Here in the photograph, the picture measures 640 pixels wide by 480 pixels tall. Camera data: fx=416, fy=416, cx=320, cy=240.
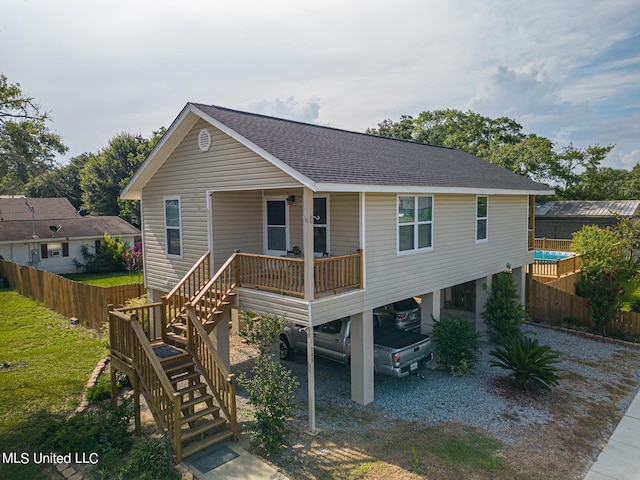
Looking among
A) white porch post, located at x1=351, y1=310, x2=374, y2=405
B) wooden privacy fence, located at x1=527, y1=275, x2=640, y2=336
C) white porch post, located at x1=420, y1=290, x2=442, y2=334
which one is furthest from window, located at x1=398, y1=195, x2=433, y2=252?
wooden privacy fence, located at x1=527, y1=275, x2=640, y2=336

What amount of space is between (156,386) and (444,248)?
26.2 feet

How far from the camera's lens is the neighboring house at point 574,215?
29.4m

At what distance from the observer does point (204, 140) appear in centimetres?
1002

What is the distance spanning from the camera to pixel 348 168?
896 centimetres

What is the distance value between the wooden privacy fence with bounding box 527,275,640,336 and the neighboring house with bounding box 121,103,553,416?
3.97 meters

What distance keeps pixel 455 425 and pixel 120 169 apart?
4135 cm

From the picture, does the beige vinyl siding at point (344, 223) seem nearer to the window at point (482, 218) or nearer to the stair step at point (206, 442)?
the stair step at point (206, 442)

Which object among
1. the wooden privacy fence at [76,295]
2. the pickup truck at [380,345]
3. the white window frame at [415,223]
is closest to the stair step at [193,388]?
the pickup truck at [380,345]

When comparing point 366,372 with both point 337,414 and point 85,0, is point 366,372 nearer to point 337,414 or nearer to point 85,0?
point 337,414

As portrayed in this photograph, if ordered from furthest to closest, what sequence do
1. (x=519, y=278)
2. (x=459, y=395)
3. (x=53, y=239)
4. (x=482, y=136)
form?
(x=482, y=136), (x=53, y=239), (x=519, y=278), (x=459, y=395)

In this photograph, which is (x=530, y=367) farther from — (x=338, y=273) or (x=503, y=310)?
(x=338, y=273)

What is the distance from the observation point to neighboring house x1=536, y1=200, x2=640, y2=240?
29.4m

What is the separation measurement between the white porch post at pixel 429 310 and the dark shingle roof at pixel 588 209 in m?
23.7

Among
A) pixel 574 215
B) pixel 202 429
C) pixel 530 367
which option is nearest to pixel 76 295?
pixel 202 429
